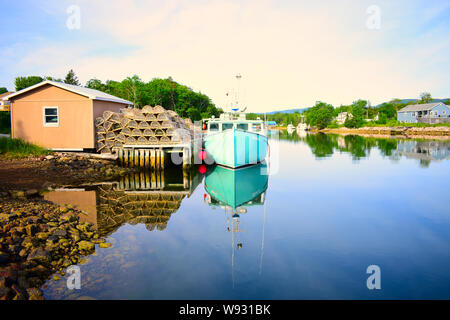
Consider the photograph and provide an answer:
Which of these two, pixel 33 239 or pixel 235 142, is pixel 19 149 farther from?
pixel 33 239

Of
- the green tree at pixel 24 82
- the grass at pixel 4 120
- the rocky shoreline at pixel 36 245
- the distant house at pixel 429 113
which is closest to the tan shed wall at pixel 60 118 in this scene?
the rocky shoreline at pixel 36 245

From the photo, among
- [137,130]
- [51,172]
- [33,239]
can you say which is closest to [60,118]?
[137,130]

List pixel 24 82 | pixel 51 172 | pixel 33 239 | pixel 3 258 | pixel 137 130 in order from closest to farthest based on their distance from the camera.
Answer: pixel 3 258, pixel 33 239, pixel 51 172, pixel 137 130, pixel 24 82

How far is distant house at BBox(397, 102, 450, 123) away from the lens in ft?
229

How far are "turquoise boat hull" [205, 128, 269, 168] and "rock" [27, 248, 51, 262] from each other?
12.7 metres

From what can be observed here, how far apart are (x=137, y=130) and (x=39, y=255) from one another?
14214 millimetres

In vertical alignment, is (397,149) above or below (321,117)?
below

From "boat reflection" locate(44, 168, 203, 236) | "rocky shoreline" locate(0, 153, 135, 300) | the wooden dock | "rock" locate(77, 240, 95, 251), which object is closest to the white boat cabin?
the wooden dock

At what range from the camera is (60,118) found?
19.2 m

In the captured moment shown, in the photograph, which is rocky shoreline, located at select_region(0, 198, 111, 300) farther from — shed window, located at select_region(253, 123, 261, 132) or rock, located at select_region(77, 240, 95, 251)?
shed window, located at select_region(253, 123, 261, 132)

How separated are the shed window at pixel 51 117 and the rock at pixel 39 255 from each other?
14.9 m
